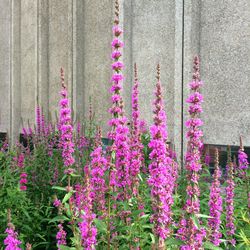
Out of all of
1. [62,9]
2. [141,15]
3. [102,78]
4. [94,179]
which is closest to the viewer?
[94,179]

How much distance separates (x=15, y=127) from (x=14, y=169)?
6.38 m

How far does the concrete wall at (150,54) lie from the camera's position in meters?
6.43

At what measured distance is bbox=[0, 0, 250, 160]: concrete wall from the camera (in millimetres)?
6426

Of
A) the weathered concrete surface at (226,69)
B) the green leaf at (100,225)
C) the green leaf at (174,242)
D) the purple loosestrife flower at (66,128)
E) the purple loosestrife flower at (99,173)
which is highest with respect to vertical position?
the weathered concrete surface at (226,69)

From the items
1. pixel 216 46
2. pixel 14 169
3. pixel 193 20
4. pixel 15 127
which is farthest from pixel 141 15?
pixel 15 127

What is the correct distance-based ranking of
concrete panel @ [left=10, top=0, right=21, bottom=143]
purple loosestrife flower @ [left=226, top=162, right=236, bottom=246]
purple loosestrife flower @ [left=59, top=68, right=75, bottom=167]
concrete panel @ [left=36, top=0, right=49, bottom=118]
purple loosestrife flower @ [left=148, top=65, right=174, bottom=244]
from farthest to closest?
concrete panel @ [left=10, top=0, right=21, bottom=143] → concrete panel @ [left=36, top=0, right=49, bottom=118] → purple loosestrife flower @ [left=59, top=68, right=75, bottom=167] → purple loosestrife flower @ [left=226, top=162, right=236, bottom=246] → purple loosestrife flower @ [left=148, top=65, right=174, bottom=244]

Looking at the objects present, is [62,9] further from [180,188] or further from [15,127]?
[180,188]

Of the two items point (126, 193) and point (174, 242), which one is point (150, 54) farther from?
point (174, 242)

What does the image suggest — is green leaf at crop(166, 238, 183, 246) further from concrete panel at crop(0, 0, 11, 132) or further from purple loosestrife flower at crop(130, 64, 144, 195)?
concrete panel at crop(0, 0, 11, 132)

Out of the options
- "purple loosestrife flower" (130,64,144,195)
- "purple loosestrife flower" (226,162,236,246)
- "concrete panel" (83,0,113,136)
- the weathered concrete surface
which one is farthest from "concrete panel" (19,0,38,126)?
"purple loosestrife flower" (226,162,236,246)

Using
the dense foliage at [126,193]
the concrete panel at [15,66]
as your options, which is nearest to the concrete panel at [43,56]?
the concrete panel at [15,66]

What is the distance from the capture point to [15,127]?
423 inches

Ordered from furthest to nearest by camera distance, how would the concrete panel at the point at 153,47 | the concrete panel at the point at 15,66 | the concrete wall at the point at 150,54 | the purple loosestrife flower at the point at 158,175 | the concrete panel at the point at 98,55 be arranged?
the concrete panel at the point at 15,66
the concrete panel at the point at 98,55
the concrete panel at the point at 153,47
the concrete wall at the point at 150,54
the purple loosestrife flower at the point at 158,175

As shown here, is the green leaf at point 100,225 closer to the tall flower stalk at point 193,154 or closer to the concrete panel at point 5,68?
the tall flower stalk at point 193,154
